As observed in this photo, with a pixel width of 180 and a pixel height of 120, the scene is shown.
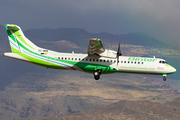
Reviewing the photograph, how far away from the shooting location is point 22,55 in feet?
174

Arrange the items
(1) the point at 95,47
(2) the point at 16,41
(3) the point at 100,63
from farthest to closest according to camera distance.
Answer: (2) the point at 16,41 < (3) the point at 100,63 < (1) the point at 95,47

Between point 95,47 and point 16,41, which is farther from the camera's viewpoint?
point 16,41

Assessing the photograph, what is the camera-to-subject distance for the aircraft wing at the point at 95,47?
44188 mm

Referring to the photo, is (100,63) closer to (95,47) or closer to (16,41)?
(95,47)

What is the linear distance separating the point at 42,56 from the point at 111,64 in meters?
14.5

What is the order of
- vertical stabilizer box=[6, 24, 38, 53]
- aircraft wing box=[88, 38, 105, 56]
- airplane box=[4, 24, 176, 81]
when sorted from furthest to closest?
vertical stabilizer box=[6, 24, 38, 53]
airplane box=[4, 24, 176, 81]
aircraft wing box=[88, 38, 105, 56]

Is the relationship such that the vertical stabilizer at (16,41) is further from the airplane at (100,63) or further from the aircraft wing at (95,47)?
the aircraft wing at (95,47)

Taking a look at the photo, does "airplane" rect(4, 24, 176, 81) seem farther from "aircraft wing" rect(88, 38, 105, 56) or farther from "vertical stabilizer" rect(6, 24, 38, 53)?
"vertical stabilizer" rect(6, 24, 38, 53)

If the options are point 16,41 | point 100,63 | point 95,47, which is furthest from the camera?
point 16,41

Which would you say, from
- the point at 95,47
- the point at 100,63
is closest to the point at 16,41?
the point at 95,47

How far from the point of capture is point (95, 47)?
46.9 metres

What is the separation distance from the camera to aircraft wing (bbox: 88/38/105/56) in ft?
145

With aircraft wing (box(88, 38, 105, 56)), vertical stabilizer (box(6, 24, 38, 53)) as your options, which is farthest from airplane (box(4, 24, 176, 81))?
vertical stabilizer (box(6, 24, 38, 53))

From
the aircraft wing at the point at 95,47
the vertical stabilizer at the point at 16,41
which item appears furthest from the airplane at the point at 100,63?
the vertical stabilizer at the point at 16,41
